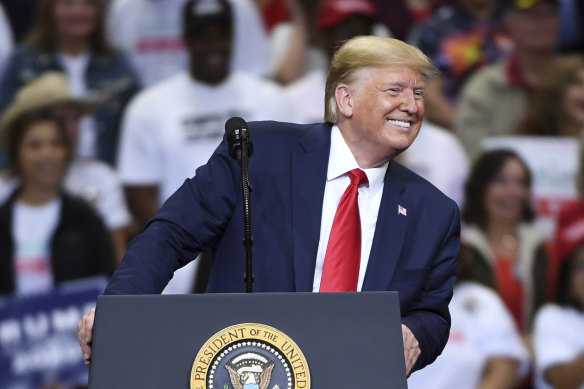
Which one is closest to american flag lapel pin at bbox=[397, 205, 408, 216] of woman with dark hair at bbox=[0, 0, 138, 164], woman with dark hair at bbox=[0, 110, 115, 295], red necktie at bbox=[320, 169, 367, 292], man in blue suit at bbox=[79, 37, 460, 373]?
man in blue suit at bbox=[79, 37, 460, 373]

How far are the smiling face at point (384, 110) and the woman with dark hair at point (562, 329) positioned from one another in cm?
262

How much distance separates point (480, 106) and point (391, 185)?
11.2ft

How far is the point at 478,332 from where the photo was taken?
5.00 metres

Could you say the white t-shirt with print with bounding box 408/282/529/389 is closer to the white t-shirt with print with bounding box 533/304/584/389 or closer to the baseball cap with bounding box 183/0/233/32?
the white t-shirt with print with bounding box 533/304/584/389

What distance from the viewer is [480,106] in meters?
5.90

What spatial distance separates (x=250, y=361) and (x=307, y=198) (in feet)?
2.18

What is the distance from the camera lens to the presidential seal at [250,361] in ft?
6.22

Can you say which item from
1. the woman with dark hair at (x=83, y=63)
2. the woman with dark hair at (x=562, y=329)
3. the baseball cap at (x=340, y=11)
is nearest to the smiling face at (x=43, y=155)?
the woman with dark hair at (x=83, y=63)

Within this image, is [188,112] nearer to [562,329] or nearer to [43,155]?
[43,155]

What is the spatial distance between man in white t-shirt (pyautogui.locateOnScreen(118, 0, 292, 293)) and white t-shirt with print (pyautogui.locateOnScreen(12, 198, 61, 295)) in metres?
0.46

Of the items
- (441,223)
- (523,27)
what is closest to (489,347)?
(523,27)

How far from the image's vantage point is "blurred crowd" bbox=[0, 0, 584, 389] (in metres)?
5.00

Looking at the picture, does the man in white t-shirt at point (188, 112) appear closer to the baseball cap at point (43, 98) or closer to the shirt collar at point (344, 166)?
the baseball cap at point (43, 98)

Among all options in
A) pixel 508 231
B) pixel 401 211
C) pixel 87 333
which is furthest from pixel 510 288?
pixel 87 333
